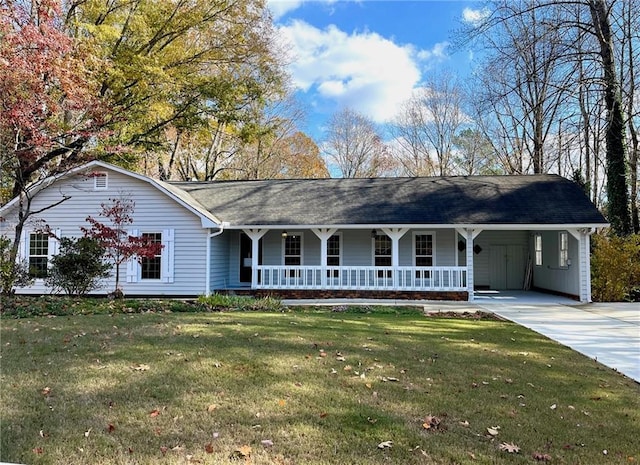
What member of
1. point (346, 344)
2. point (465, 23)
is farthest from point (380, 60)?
point (346, 344)

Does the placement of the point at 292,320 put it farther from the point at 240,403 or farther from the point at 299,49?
the point at 299,49

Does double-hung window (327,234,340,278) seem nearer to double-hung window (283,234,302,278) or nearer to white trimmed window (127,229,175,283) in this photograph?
double-hung window (283,234,302,278)

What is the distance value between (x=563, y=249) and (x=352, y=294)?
24.7 feet

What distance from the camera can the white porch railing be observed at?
14586mm

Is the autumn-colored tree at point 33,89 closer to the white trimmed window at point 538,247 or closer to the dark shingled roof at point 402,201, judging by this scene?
the dark shingled roof at point 402,201

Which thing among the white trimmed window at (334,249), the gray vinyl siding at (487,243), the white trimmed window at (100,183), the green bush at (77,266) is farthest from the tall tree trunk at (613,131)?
the white trimmed window at (100,183)

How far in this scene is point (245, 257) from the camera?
1683 centimetres

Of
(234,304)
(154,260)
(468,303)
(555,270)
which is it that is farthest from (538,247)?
(154,260)

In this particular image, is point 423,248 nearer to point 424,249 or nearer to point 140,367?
point 424,249

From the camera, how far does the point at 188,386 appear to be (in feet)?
15.2

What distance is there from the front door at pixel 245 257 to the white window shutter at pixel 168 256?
2999 millimetres

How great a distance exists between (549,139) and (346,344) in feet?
78.0

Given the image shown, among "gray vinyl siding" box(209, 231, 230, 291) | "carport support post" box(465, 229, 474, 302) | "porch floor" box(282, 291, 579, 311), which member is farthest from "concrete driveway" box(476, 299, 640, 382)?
"gray vinyl siding" box(209, 231, 230, 291)

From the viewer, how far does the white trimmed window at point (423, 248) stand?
16.0 meters
